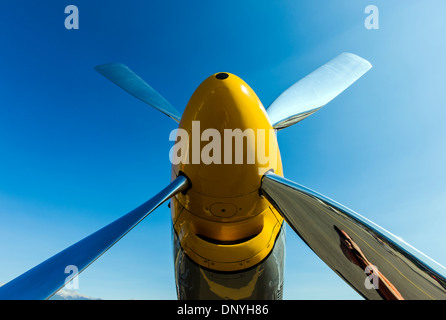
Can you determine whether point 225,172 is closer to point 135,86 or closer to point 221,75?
point 221,75

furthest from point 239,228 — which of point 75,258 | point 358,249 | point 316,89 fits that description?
point 316,89

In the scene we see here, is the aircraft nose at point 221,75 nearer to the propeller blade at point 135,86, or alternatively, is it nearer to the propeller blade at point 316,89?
the propeller blade at point 316,89

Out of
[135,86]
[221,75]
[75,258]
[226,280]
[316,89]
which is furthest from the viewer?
[135,86]

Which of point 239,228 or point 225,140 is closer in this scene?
point 225,140

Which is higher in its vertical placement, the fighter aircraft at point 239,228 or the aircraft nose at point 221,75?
the aircraft nose at point 221,75

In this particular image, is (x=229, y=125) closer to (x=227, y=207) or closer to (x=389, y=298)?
(x=227, y=207)

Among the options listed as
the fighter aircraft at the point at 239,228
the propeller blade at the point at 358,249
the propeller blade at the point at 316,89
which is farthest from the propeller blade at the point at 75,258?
the propeller blade at the point at 316,89

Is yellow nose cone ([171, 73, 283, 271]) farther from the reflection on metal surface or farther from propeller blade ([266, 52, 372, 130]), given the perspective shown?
propeller blade ([266, 52, 372, 130])
